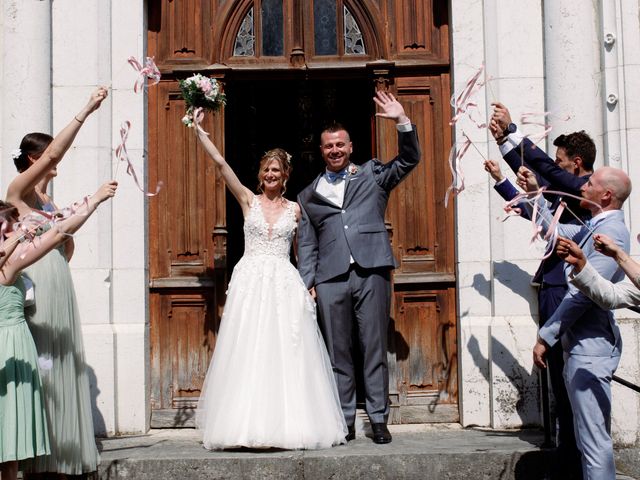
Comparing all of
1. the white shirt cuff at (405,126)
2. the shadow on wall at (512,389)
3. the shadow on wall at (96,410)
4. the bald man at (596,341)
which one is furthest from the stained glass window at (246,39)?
the bald man at (596,341)

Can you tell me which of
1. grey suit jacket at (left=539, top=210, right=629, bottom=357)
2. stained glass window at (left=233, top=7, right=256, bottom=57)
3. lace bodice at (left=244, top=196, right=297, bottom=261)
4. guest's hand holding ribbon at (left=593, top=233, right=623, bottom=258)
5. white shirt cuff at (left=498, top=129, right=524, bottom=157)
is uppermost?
stained glass window at (left=233, top=7, right=256, bottom=57)

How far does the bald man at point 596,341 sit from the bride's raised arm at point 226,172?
2616 millimetres

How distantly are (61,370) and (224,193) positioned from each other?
237 centimetres

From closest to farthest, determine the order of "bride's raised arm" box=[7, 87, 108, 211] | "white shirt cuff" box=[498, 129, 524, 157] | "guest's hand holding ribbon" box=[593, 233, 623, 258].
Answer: "guest's hand holding ribbon" box=[593, 233, 623, 258] → "bride's raised arm" box=[7, 87, 108, 211] → "white shirt cuff" box=[498, 129, 524, 157]

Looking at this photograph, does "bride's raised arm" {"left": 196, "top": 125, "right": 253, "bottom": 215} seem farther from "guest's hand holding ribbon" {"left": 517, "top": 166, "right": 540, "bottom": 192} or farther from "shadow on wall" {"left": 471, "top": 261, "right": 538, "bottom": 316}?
"guest's hand holding ribbon" {"left": 517, "top": 166, "right": 540, "bottom": 192}

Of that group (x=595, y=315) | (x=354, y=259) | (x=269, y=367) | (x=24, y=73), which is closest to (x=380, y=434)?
(x=269, y=367)

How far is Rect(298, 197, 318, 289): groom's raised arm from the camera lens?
718 centimetres

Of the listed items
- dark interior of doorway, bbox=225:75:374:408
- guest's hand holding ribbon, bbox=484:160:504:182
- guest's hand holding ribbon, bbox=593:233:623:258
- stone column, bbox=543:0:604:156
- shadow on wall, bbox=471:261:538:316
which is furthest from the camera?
dark interior of doorway, bbox=225:75:374:408

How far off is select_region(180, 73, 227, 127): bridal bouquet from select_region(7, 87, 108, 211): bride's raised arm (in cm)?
103

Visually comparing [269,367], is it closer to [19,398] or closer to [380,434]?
[380,434]

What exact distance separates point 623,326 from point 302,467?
260 centimetres

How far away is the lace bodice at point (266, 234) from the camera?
23.4 ft

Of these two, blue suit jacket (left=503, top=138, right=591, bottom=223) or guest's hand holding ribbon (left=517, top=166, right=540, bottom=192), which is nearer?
guest's hand holding ribbon (left=517, top=166, right=540, bottom=192)

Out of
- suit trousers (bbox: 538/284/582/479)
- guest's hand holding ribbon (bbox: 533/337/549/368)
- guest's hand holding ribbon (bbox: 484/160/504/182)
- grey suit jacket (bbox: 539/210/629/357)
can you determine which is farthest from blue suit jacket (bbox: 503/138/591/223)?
guest's hand holding ribbon (bbox: 533/337/549/368)
